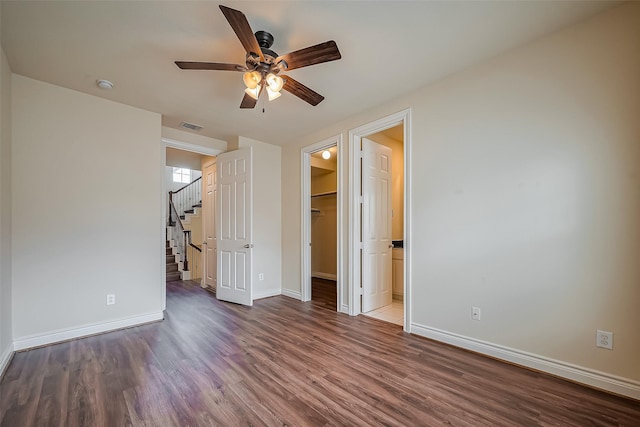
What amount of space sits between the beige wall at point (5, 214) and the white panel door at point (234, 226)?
2.30 metres

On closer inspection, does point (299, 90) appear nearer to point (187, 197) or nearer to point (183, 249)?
point (183, 249)

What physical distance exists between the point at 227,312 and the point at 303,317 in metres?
1.12

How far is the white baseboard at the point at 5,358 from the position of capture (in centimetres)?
223

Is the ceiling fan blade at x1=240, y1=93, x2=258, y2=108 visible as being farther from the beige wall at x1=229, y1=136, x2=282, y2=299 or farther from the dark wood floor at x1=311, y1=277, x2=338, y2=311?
the dark wood floor at x1=311, y1=277, x2=338, y2=311

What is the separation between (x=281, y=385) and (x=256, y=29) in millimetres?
2752

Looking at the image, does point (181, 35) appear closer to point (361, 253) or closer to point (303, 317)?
point (361, 253)

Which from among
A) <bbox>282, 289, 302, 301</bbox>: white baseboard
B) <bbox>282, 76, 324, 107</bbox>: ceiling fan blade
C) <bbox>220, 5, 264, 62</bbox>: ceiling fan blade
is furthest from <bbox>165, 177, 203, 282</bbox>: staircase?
<bbox>220, 5, 264, 62</bbox>: ceiling fan blade

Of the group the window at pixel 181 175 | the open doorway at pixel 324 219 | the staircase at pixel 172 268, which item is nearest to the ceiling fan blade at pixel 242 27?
the open doorway at pixel 324 219

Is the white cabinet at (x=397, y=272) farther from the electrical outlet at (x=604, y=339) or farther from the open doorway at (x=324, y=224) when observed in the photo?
the electrical outlet at (x=604, y=339)

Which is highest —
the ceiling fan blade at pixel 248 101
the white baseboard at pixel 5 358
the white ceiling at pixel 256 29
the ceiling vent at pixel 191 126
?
the white ceiling at pixel 256 29

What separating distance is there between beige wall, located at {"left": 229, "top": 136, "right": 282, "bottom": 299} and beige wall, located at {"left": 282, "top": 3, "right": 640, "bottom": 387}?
2590 mm

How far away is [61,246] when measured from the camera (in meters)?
2.88

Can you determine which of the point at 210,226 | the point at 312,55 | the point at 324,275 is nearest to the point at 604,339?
the point at 312,55

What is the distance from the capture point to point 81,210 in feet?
9.86
